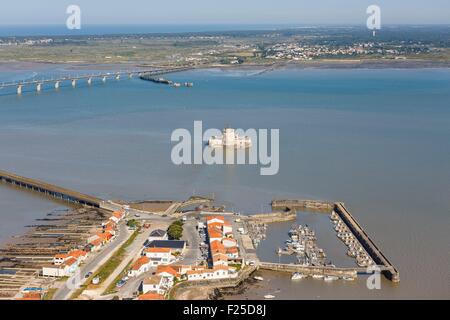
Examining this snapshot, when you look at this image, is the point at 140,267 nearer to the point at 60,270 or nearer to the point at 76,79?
the point at 60,270

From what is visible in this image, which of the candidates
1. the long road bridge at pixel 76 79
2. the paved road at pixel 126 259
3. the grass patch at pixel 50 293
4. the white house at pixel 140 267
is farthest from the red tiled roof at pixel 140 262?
the long road bridge at pixel 76 79

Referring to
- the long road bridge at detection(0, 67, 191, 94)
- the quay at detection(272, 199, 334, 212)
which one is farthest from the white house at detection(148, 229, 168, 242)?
the long road bridge at detection(0, 67, 191, 94)

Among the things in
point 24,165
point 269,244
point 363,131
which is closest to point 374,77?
point 363,131

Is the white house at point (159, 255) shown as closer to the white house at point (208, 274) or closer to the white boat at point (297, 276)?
the white house at point (208, 274)

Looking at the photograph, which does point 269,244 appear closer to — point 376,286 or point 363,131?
point 376,286

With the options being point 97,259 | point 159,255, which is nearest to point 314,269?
point 159,255
